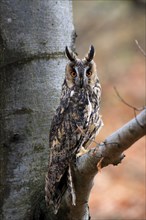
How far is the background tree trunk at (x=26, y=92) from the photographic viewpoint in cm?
307

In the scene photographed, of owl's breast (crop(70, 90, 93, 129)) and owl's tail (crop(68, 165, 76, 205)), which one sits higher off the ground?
owl's breast (crop(70, 90, 93, 129))

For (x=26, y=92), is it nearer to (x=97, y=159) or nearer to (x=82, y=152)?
(x=82, y=152)

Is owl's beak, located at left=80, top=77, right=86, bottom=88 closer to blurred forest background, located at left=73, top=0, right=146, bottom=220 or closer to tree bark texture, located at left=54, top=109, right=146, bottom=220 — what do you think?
tree bark texture, located at left=54, top=109, right=146, bottom=220

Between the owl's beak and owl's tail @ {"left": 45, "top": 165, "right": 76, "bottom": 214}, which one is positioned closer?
owl's tail @ {"left": 45, "top": 165, "right": 76, "bottom": 214}

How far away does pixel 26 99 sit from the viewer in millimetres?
3088

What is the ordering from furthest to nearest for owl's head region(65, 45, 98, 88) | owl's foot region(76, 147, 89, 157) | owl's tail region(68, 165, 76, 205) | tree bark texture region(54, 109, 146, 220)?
owl's head region(65, 45, 98, 88)
owl's foot region(76, 147, 89, 157)
owl's tail region(68, 165, 76, 205)
tree bark texture region(54, 109, 146, 220)

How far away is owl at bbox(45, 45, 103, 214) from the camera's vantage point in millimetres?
2850

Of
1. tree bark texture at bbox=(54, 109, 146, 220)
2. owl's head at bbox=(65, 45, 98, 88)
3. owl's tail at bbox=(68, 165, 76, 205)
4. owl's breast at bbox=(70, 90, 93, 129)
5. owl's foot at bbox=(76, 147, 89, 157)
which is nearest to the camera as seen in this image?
tree bark texture at bbox=(54, 109, 146, 220)

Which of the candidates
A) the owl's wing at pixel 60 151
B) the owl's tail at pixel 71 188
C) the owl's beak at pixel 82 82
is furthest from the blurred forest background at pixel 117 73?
the owl's tail at pixel 71 188

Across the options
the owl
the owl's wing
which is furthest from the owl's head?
the owl's wing

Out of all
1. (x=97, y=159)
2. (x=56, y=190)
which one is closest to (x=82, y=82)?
(x=56, y=190)

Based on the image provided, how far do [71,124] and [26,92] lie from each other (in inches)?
10.2

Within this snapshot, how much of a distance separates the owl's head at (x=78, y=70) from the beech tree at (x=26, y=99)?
5 cm

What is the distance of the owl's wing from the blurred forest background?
3165mm
